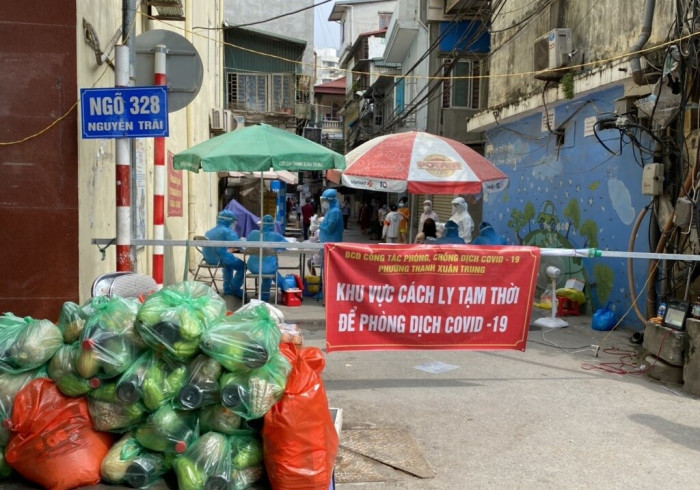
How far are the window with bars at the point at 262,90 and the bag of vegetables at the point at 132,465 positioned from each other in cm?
2395

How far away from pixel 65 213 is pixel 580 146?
8117 millimetres

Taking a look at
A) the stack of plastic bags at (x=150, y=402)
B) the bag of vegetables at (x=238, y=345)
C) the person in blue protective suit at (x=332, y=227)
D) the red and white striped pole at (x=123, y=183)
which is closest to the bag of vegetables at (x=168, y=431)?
the stack of plastic bags at (x=150, y=402)

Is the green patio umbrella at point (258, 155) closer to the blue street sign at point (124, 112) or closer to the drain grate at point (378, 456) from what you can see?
the blue street sign at point (124, 112)

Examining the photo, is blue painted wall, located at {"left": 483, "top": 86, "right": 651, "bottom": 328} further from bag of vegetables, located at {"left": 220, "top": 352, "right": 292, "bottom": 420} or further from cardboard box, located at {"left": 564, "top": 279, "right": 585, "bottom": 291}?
bag of vegetables, located at {"left": 220, "top": 352, "right": 292, "bottom": 420}

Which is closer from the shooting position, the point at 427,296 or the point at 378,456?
the point at 378,456

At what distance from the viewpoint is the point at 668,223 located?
733 cm

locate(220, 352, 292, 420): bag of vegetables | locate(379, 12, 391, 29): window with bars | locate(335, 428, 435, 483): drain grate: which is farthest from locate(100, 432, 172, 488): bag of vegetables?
locate(379, 12, 391, 29): window with bars

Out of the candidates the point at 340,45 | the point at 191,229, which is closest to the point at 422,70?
the point at 191,229

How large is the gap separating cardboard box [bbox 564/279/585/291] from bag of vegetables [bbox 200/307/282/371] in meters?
7.76

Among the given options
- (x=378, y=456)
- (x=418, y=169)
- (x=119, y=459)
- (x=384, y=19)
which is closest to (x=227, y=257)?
(x=418, y=169)

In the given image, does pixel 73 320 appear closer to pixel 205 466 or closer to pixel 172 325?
pixel 172 325

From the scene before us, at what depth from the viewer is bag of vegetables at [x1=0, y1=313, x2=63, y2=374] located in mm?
3373

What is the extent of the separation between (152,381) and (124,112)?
232cm

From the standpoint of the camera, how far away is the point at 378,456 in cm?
420
